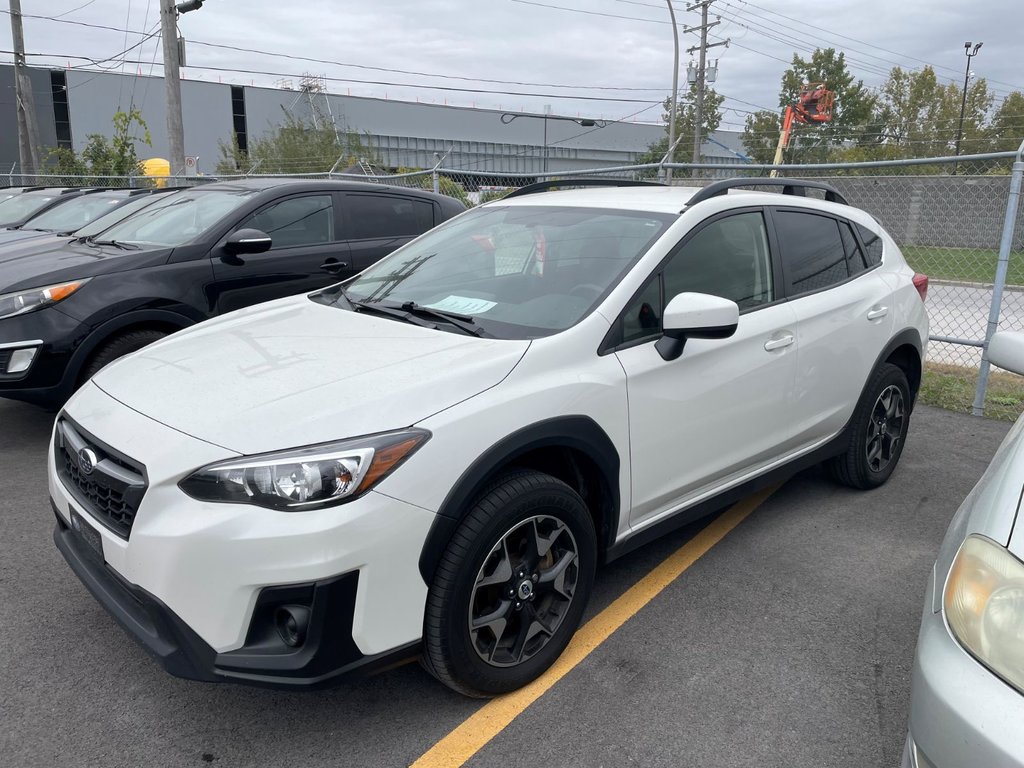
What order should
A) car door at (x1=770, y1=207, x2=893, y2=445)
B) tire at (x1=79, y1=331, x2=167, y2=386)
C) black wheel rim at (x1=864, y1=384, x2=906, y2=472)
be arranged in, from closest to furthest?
1. car door at (x1=770, y1=207, x2=893, y2=445)
2. black wheel rim at (x1=864, y1=384, x2=906, y2=472)
3. tire at (x1=79, y1=331, x2=167, y2=386)

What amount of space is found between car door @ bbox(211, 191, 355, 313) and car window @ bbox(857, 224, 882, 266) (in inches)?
141

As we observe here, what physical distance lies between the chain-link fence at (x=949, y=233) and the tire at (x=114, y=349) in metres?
2.76

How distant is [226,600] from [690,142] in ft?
177

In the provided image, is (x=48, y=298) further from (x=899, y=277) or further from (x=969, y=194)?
(x=969, y=194)

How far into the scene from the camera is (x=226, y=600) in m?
2.10

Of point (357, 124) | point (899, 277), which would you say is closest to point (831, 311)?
point (899, 277)

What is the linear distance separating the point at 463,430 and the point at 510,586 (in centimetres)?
58

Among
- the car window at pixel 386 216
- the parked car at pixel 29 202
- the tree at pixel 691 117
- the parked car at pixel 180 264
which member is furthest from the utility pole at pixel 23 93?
the tree at pixel 691 117

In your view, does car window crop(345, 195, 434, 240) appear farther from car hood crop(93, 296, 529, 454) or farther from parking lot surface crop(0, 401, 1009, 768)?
parking lot surface crop(0, 401, 1009, 768)

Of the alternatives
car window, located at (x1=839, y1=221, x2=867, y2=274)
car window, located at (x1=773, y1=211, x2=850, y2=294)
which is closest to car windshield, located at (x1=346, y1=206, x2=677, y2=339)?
car window, located at (x1=773, y1=211, x2=850, y2=294)

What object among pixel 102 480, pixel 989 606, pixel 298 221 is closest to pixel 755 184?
pixel 989 606

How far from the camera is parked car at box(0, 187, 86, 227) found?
11.1m

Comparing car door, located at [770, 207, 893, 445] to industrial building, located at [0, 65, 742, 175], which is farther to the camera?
industrial building, located at [0, 65, 742, 175]

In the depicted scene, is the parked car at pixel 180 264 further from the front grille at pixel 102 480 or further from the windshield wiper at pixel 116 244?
the front grille at pixel 102 480
